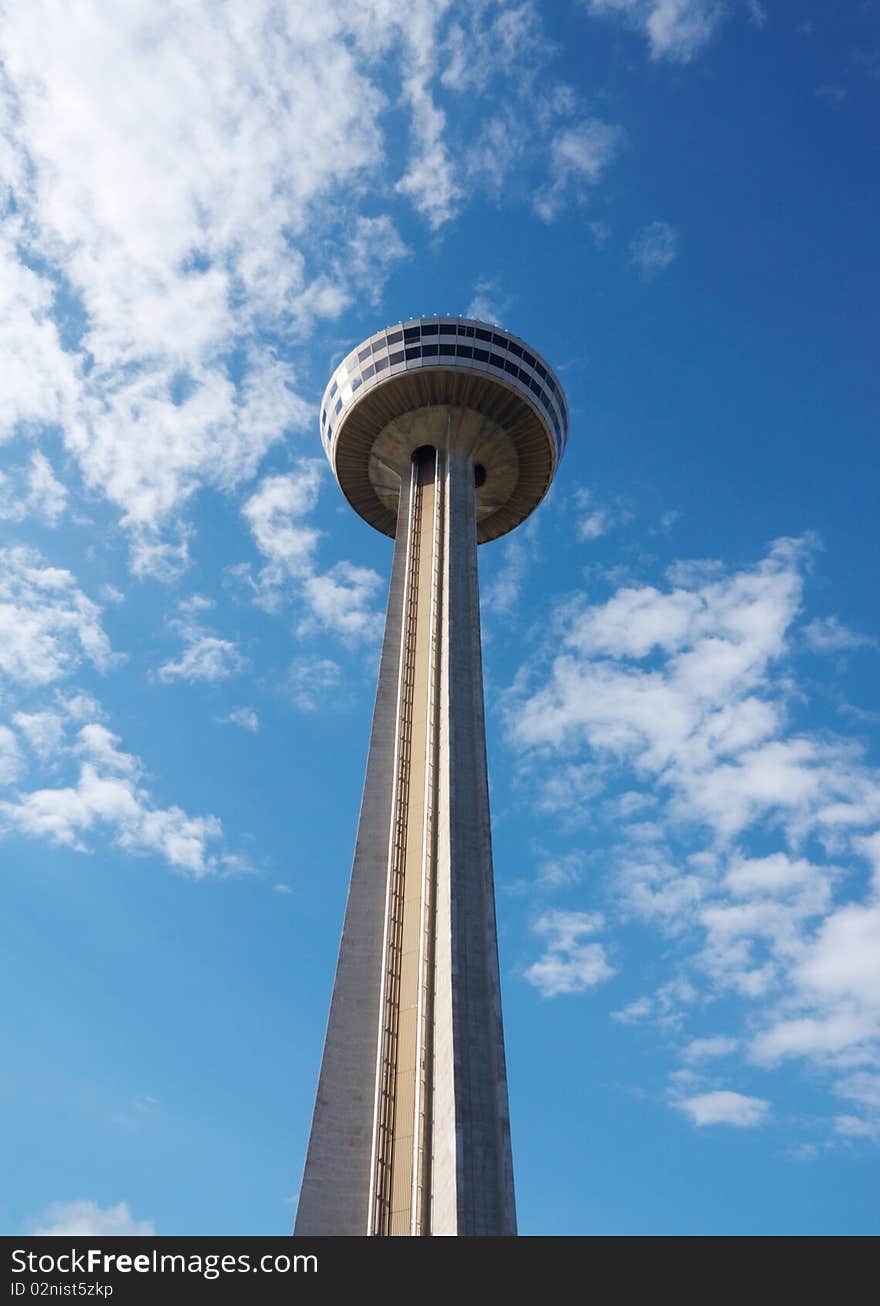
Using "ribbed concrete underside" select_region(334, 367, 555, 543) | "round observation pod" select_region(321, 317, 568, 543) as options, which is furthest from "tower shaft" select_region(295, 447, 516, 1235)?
"ribbed concrete underside" select_region(334, 367, 555, 543)

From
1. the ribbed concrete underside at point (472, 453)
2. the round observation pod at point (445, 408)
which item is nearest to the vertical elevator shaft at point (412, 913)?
the round observation pod at point (445, 408)

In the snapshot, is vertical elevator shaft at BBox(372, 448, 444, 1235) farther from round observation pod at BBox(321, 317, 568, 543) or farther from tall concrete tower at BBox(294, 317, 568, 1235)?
round observation pod at BBox(321, 317, 568, 543)

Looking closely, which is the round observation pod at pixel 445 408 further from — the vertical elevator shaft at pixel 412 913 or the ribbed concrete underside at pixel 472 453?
the vertical elevator shaft at pixel 412 913

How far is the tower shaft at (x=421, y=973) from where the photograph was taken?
29.5 m

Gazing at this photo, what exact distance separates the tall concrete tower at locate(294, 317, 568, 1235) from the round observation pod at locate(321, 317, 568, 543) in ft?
0.28

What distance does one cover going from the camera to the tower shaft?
96.8 ft

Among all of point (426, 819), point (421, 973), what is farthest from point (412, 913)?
point (426, 819)

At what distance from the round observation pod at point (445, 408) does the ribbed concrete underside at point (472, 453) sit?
0.05 m
